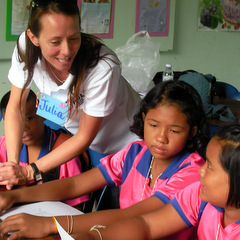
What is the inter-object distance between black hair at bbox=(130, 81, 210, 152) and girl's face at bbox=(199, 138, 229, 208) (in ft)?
1.01

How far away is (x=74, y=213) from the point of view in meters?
1.09

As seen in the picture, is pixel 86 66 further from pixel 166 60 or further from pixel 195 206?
pixel 166 60

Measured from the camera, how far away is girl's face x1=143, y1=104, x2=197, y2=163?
46.8 inches

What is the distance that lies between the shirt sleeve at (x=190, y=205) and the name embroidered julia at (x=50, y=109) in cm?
59

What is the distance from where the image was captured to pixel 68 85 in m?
1.36

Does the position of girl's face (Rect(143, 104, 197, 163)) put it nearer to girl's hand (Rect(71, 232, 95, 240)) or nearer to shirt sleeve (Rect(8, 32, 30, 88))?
girl's hand (Rect(71, 232, 95, 240))

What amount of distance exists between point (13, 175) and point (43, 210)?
20cm

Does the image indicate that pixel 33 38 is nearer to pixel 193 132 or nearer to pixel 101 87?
pixel 101 87

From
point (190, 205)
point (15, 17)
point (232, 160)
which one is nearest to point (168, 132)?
point (190, 205)

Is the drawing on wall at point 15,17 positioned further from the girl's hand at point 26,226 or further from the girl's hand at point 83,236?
the girl's hand at point 83,236

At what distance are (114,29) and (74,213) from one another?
2.35m

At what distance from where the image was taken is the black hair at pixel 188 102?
1.23 m

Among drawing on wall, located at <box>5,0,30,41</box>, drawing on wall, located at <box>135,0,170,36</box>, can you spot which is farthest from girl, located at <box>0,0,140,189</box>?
drawing on wall, located at <box>135,0,170,36</box>

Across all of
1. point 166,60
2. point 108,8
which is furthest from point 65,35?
point 166,60
